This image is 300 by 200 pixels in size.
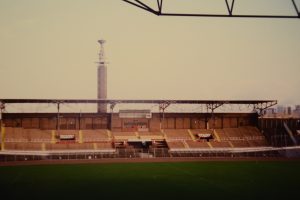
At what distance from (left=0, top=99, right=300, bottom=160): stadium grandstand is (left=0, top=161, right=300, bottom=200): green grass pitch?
15359 millimetres

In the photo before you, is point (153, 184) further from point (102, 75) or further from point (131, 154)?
point (102, 75)

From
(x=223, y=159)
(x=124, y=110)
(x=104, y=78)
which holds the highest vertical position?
(x=104, y=78)

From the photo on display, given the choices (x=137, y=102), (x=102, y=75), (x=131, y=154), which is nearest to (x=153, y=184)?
(x=131, y=154)

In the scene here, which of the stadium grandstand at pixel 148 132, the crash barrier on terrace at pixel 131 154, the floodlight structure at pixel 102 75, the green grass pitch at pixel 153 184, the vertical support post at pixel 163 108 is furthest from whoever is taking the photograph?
the floodlight structure at pixel 102 75

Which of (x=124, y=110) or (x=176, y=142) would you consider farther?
(x=124, y=110)

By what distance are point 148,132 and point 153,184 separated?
35971 millimetres

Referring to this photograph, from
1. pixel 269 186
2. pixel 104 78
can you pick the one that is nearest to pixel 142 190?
pixel 269 186

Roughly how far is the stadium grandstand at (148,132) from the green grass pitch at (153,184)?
605 inches

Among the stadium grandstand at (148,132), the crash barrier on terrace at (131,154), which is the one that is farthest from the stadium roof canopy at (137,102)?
the crash barrier on terrace at (131,154)

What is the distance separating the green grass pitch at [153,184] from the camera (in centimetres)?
2381

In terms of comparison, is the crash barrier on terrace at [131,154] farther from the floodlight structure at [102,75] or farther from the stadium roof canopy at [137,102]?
the floodlight structure at [102,75]

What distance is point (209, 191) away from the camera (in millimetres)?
25734

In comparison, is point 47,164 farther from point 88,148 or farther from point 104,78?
point 104,78

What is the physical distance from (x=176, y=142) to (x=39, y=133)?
24.3 m
